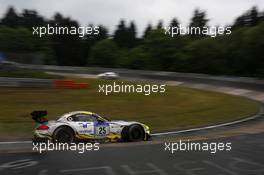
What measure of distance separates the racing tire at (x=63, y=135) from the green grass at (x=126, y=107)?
10.3 ft

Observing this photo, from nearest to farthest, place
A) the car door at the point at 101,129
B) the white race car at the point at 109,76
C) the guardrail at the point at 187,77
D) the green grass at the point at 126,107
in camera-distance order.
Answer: the car door at the point at 101,129 < the green grass at the point at 126,107 < the guardrail at the point at 187,77 < the white race car at the point at 109,76

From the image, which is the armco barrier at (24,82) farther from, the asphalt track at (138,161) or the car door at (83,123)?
the asphalt track at (138,161)

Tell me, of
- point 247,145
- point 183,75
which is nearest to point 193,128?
point 247,145

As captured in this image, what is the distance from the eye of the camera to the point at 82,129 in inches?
573

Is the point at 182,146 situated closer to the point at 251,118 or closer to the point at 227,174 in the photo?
the point at 227,174

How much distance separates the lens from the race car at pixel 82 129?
14.1 m

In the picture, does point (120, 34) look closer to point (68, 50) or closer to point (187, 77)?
point (68, 50)

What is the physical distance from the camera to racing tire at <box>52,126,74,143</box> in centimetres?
1409

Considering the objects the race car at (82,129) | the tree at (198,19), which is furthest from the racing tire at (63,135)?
the tree at (198,19)

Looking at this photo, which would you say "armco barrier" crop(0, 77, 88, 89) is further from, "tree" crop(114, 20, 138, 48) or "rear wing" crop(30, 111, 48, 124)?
"tree" crop(114, 20, 138, 48)

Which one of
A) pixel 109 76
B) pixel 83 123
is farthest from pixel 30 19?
pixel 83 123

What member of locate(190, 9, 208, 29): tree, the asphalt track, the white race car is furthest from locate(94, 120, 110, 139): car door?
locate(190, 9, 208, 29): tree

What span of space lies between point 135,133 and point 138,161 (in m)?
4.11

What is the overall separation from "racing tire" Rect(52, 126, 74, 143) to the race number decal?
89cm
